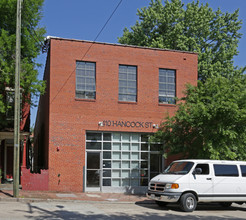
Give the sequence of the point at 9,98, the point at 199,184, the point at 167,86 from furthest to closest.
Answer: the point at 167,86 → the point at 9,98 → the point at 199,184

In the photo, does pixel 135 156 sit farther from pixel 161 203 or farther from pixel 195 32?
pixel 195 32

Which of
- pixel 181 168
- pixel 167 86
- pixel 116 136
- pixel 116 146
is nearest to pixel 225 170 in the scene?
pixel 181 168

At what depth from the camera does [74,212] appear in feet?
41.8

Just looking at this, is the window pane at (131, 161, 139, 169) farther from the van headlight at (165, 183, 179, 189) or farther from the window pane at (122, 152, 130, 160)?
the van headlight at (165, 183, 179, 189)

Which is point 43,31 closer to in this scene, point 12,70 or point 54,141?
point 12,70

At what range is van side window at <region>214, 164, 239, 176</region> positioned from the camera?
14.7m

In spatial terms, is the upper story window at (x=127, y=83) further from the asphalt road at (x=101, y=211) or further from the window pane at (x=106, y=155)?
the asphalt road at (x=101, y=211)

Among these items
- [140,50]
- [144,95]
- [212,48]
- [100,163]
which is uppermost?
[212,48]

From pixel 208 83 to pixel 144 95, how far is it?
4.21 meters

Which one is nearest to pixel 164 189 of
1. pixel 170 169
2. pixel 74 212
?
pixel 170 169

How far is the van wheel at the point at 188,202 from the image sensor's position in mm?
13672

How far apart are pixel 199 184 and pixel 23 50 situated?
12424mm

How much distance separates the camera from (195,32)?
32812 mm

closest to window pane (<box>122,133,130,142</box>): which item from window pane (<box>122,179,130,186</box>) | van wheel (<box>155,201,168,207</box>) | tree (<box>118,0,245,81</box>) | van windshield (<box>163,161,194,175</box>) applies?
window pane (<box>122,179,130,186</box>)
